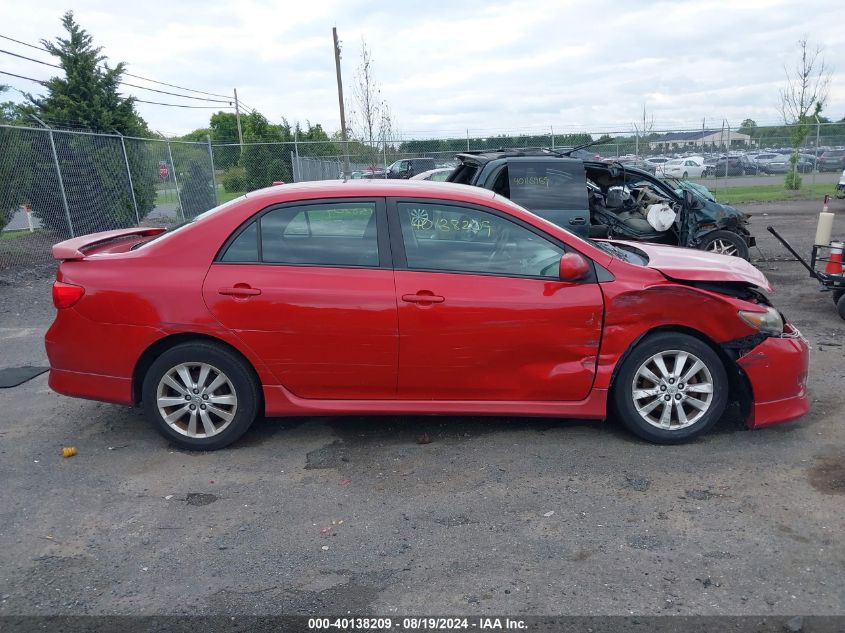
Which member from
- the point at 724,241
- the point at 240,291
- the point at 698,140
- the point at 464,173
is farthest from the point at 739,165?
the point at 240,291

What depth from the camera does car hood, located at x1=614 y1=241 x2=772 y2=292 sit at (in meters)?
4.50

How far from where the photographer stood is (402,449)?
180 inches

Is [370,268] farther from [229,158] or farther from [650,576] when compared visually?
[229,158]

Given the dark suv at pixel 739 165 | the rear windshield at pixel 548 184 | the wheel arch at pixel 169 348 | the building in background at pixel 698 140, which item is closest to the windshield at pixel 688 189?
the rear windshield at pixel 548 184

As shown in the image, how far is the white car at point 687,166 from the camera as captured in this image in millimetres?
29062

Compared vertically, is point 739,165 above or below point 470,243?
below

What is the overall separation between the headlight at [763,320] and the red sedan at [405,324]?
13 millimetres

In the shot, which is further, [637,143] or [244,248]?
[637,143]

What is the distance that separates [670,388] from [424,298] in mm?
1676

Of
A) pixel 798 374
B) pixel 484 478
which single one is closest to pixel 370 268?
pixel 484 478

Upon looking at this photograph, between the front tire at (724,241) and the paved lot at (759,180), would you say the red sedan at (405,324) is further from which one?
the paved lot at (759,180)

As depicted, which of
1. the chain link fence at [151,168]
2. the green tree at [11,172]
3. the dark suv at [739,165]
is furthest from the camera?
the dark suv at [739,165]

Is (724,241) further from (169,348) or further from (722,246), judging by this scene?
(169,348)

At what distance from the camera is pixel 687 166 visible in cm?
2933
